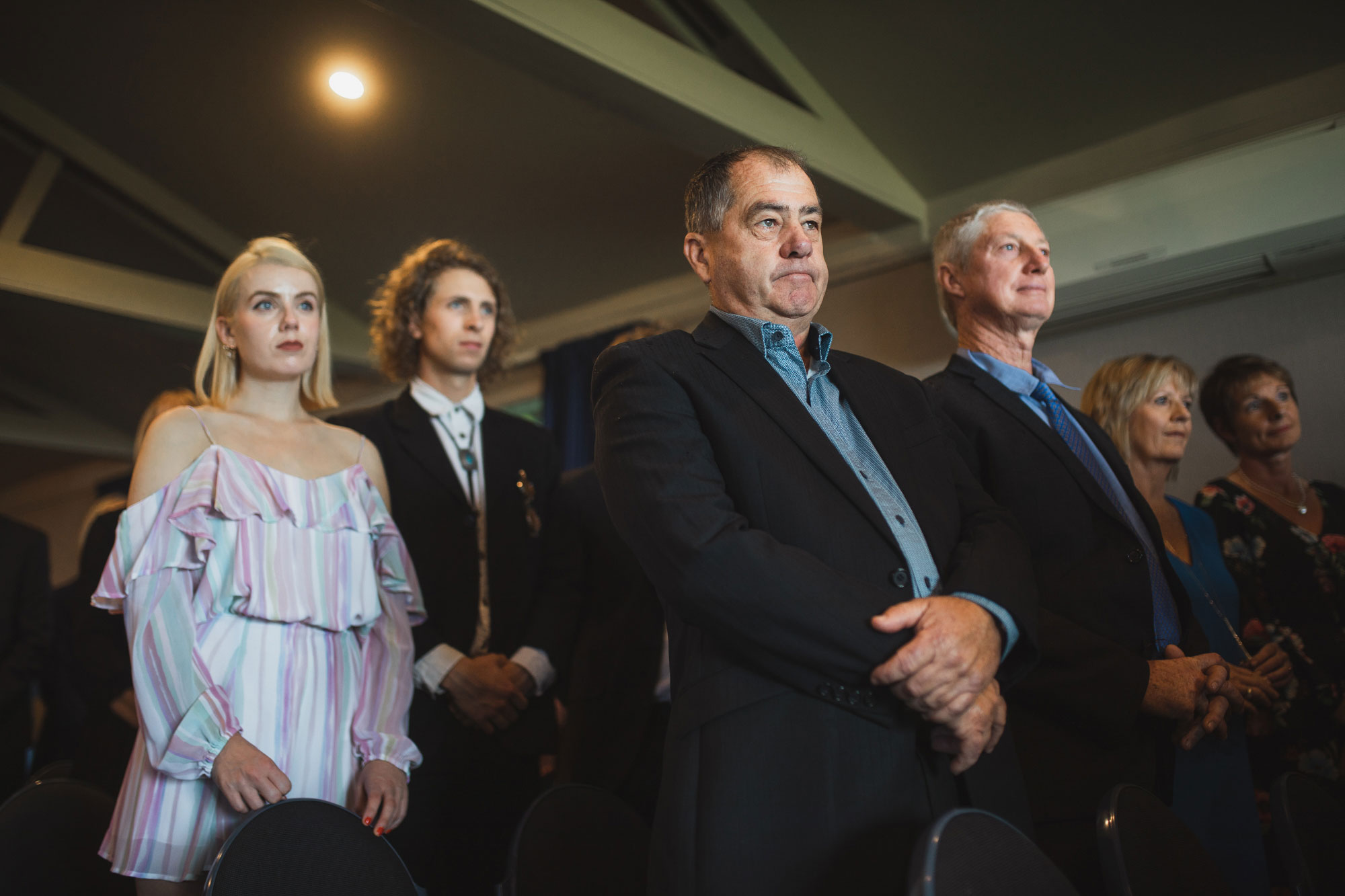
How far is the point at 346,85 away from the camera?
482 cm

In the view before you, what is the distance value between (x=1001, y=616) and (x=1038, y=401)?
0.98m

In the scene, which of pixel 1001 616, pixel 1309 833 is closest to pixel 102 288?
pixel 1001 616

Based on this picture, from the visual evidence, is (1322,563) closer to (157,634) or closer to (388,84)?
(157,634)

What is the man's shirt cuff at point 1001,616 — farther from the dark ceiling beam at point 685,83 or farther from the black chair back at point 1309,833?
the dark ceiling beam at point 685,83

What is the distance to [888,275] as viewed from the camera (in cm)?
489

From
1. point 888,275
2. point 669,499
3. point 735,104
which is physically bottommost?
point 669,499

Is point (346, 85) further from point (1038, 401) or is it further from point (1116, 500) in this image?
point (1116, 500)

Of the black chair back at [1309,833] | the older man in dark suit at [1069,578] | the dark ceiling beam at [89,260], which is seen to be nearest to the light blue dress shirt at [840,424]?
the older man in dark suit at [1069,578]

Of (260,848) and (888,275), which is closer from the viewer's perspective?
(260,848)

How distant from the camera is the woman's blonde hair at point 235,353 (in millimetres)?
1841

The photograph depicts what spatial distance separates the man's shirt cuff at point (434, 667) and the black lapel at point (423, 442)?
36cm

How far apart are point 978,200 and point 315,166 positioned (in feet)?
11.8

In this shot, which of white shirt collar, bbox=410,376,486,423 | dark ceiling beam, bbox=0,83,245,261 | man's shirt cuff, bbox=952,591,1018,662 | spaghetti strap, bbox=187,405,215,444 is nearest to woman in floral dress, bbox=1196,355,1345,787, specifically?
man's shirt cuff, bbox=952,591,1018,662

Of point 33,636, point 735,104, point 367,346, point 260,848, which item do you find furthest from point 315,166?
point 260,848
